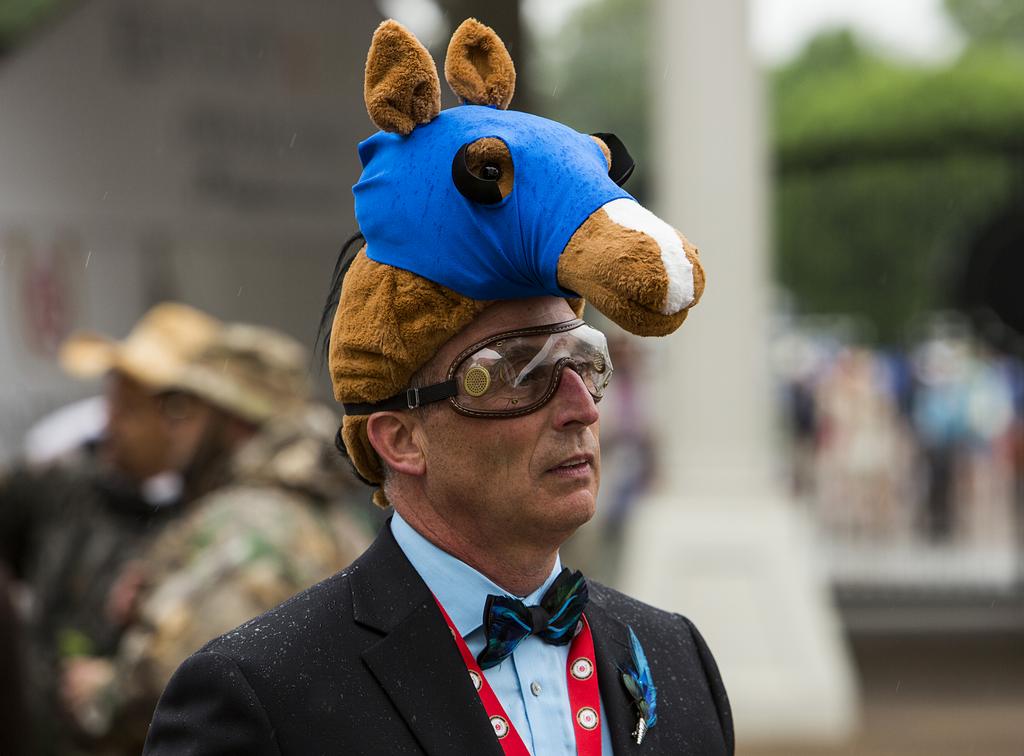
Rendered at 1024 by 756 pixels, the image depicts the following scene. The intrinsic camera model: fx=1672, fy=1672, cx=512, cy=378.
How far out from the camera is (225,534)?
409 cm

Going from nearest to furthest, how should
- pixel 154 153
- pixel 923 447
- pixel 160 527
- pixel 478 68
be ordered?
1. pixel 478 68
2. pixel 160 527
3. pixel 154 153
4. pixel 923 447

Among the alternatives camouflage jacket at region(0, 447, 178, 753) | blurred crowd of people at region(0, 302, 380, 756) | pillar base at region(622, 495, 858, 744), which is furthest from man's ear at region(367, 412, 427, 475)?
pillar base at region(622, 495, 858, 744)

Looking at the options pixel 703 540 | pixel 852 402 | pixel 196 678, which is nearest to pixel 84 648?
pixel 196 678

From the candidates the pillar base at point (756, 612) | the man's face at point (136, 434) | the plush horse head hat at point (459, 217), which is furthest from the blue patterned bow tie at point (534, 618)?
the pillar base at point (756, 612)

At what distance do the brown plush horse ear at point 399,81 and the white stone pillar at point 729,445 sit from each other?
641 cm

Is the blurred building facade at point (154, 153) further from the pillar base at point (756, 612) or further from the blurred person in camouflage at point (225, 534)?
the pillar base at point (756, 612)

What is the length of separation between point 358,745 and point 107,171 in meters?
5.37

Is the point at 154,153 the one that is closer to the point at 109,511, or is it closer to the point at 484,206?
the point at 109,511

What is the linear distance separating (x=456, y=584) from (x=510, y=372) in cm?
28

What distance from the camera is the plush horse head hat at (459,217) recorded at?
1.96 metres

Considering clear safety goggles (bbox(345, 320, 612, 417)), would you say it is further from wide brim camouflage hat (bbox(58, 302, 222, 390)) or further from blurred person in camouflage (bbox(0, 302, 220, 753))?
wide brim camouflage hat (bbox(58, 302, 222, 390))

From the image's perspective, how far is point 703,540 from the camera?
27.8 feet

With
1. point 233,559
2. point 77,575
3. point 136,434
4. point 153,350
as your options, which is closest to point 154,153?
point 153,350

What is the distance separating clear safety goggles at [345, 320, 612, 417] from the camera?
211cm
